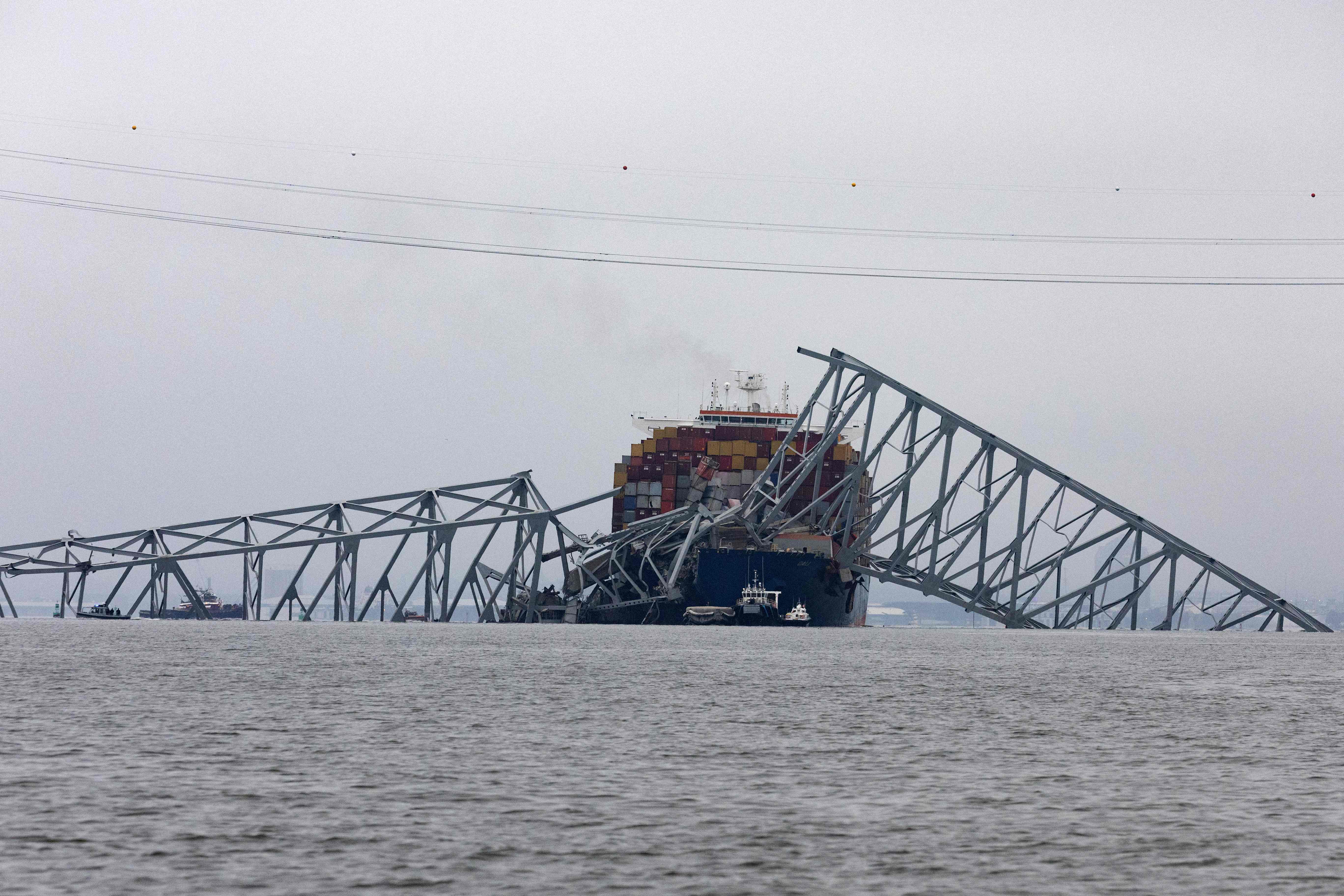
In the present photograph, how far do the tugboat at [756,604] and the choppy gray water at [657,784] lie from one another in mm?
Result: 51408

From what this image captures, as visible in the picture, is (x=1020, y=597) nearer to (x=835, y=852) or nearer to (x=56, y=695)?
(x=56, y=695)

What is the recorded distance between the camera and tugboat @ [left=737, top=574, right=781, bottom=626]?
9856 centimetres

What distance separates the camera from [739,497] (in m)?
121

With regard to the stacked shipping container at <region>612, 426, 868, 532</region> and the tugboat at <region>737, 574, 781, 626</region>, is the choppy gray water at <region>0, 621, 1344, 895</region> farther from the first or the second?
the stacked shipping container at <region>612, 426, 868, 532</region>

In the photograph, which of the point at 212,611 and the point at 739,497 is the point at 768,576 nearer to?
the point at 739,497

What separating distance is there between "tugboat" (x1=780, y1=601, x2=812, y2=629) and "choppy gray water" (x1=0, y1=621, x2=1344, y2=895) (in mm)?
54219

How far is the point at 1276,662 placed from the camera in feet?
217

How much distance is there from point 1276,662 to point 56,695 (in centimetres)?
5250

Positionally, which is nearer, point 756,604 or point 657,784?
point 657,784

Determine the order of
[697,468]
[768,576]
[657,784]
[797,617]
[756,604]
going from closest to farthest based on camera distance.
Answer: [657,784] < [756,604] < [768,576] < [797,617] < [697,468]

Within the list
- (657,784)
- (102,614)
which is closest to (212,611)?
(102,614)

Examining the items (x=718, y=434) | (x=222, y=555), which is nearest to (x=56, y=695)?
(x=222, y=555)

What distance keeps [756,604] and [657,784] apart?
7721 cm

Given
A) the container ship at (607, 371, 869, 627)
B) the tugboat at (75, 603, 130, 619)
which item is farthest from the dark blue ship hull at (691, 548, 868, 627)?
the tugboat at (75, 603, 130, 619)
